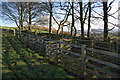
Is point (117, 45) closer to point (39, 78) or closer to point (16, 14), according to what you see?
point (39, 78)

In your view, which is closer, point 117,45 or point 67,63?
point 67,63

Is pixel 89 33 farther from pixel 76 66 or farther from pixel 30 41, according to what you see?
pixel 76 66

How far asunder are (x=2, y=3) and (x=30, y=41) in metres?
14.1

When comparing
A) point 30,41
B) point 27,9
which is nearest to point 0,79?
point 30,41

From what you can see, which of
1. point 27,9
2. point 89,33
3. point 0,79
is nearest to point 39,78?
point 0,79

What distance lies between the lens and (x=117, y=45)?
7160mm

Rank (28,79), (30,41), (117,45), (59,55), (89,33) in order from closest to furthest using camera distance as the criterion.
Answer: (28,79) < (59,55) < (117,45) < (30,41) < (89,33)

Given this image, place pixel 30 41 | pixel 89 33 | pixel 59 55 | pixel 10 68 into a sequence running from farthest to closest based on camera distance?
pixel 89 33, pixel 30 41, pixel 59 55, pixel 10 68

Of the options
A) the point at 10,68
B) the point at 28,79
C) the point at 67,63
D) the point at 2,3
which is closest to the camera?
the point at 28,79

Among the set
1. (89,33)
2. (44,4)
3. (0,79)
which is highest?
(44,4)

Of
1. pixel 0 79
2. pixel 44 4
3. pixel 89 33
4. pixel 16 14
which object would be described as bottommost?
pixel 0 79

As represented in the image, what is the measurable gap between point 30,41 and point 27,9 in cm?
1037

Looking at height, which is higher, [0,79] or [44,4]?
[44,4]

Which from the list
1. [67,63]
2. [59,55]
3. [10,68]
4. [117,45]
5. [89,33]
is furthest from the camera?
[89,33]
